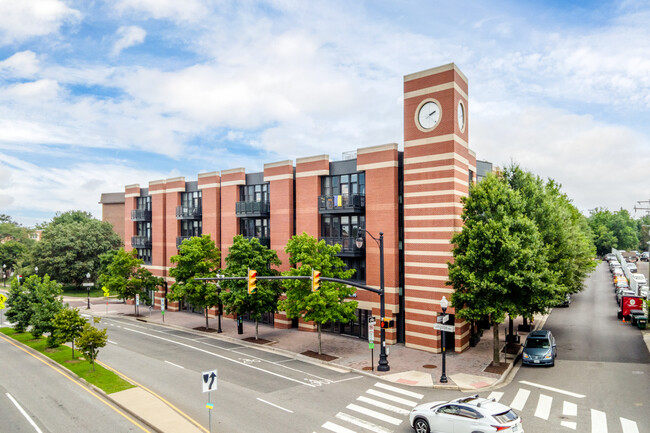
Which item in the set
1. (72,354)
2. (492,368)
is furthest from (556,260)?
(72,354)

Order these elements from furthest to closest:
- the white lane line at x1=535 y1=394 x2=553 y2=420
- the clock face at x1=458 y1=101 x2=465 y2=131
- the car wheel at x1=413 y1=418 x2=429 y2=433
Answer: the clock face at x1=458 y1=101 x2=465 y2=131, the white lane line at x1=535 y1=394 x2=553 y2=420, the car wheel at x1=413 y1=418 x2=429 y2=433

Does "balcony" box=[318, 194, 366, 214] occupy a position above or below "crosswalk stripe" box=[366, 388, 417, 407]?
above

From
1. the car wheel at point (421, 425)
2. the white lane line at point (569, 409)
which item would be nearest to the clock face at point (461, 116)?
the white lane line at point (569, 409)

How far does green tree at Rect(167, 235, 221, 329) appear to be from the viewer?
36.9 m

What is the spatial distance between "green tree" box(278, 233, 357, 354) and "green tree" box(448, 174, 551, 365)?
6.91m

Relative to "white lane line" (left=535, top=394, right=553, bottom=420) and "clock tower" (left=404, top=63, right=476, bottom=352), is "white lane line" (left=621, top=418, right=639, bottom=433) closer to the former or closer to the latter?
"white lane line" (left=535, top=394, right=553, bottom=420)

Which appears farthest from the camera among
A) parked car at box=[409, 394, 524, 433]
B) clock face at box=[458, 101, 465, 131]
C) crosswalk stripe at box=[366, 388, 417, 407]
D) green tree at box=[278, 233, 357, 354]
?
clock face at box=[458, 101, 465, 131]

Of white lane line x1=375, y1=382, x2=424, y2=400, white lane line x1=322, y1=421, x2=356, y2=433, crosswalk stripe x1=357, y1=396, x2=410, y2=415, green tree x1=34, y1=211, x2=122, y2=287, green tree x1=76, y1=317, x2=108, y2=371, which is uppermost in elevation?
green tree x1=34, y1=211, x2=122, y2=287

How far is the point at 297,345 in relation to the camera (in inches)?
1265

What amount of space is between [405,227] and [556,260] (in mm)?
10764

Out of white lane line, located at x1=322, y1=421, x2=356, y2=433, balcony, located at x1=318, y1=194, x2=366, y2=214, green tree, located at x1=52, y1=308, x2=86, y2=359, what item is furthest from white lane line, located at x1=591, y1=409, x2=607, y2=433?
green tree, located at x1=52, y1=308, x2=86, y2=359

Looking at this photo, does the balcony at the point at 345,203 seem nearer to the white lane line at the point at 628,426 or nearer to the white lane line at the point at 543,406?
the white lane line at the point at 543,406

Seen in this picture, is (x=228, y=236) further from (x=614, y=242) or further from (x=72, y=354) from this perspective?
(x=614, y=242)

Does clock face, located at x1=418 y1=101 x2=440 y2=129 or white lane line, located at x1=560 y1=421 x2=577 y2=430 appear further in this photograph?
clock face, located at x1=418 y1=101 x2=440 y2=129
